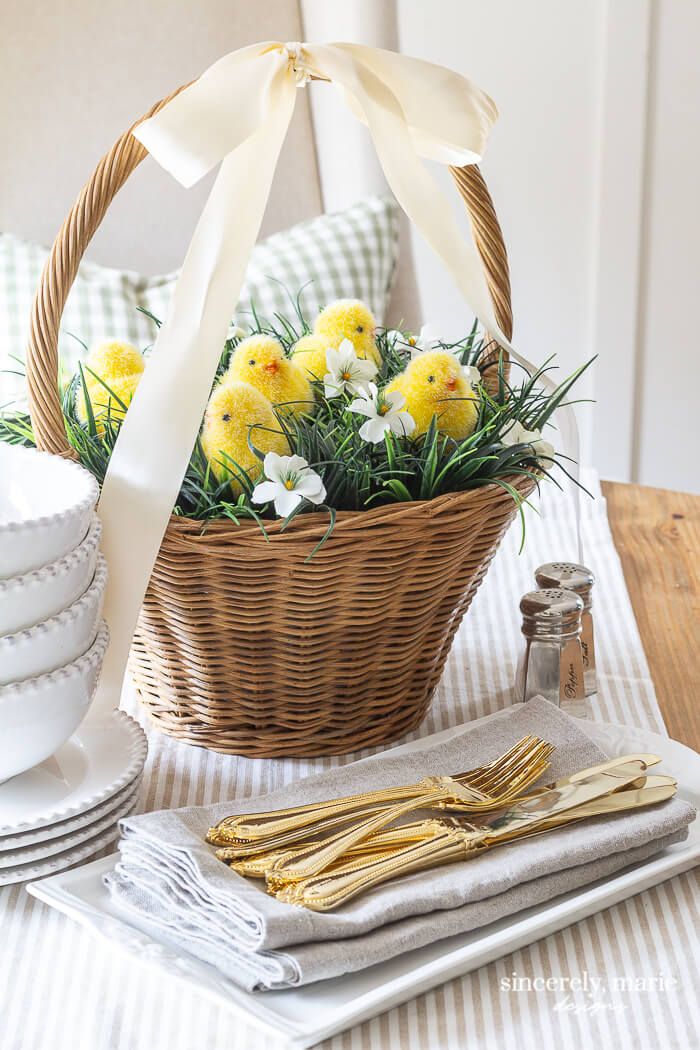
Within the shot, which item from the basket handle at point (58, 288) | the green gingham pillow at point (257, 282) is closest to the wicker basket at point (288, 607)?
the basket handle at point (58, 288)

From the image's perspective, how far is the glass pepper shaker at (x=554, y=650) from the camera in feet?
2.36

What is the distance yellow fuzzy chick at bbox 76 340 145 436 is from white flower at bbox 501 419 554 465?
0.84 feet

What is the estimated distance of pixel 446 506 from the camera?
639 mm

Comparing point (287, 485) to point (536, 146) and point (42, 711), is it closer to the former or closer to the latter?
point (42, 711)

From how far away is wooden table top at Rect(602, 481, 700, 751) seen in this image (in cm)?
79

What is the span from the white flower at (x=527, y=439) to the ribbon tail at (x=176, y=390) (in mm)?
197

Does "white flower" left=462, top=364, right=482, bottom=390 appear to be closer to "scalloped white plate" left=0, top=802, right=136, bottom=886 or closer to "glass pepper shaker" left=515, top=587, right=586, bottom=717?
"glass pepper shaker" left=515, top=587, right=586, bottom=717

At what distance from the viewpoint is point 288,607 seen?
2.10ft

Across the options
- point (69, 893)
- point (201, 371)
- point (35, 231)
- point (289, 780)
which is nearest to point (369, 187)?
point (35, 231)

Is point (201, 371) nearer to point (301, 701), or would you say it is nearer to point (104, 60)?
point (301, 701)

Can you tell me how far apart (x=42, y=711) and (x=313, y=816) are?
0.15 m

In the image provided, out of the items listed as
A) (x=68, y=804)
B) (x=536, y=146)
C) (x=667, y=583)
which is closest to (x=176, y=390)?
(x=68, y=804)

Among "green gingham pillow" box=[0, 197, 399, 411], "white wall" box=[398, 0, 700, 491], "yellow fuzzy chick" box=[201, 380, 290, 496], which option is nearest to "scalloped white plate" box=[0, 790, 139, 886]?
"yellow fuzzy chick" box=[201, 380, 290, 496]

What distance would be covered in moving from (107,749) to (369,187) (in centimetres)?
127
